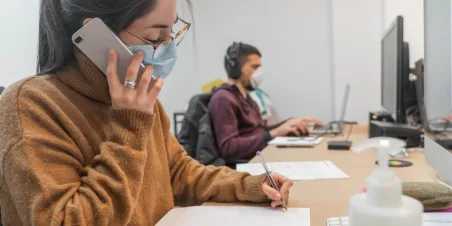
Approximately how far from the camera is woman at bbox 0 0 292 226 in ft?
2.05

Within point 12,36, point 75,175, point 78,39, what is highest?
point 12,36

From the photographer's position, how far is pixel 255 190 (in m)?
0.87

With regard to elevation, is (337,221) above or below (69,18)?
below

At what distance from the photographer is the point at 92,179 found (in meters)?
0.67

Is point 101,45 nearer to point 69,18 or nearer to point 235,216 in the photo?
point 69,18

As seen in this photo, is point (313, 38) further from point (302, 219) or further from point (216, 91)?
point (302, 219)

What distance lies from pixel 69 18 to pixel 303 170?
0.81m

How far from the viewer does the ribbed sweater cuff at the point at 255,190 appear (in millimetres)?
868

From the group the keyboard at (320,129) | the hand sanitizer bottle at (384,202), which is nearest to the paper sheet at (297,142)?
the keyboard at (320,129)

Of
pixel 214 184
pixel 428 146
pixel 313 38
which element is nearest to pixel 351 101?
pixel 313 38

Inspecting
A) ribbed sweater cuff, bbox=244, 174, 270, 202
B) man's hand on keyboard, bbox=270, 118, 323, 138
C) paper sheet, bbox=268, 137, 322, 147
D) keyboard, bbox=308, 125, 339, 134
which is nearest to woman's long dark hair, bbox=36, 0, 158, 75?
ribbed sweater cuff, bbox=244, 174, 270, 202

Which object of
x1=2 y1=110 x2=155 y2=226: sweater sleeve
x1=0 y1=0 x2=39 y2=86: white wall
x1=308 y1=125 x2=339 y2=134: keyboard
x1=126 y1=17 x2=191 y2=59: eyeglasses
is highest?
x1=0 y1=0 x2=39 y2=86: white wall

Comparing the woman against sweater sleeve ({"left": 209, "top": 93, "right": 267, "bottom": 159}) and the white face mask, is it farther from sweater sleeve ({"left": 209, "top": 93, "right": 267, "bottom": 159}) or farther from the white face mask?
the white face mask

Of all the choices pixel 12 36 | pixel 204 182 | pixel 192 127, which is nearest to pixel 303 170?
pixel 204 182
